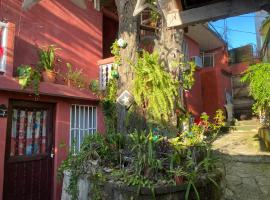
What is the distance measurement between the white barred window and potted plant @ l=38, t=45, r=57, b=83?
1111mm

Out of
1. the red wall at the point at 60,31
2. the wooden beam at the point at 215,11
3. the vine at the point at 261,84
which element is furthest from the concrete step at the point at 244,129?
the wooden beam at the point at 215,11

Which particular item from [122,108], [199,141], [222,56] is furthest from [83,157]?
[222,56]

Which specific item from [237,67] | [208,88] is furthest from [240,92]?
[208,88]

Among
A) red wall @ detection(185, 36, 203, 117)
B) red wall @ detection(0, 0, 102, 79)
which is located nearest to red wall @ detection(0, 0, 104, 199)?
red wall @ detection(0, 0, 102, 79)

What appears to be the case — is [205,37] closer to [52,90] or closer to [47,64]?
[47,64]

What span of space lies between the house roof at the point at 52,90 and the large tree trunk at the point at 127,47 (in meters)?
1.64

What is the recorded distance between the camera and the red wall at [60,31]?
678 cm

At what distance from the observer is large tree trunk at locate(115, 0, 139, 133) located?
5.99 m

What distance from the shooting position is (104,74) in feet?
28.0

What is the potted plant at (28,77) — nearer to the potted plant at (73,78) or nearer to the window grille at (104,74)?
the potted plant at (73,78)

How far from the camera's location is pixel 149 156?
181 inches

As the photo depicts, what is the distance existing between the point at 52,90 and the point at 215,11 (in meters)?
4.44

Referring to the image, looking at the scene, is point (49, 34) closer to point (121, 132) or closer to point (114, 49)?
point (114, 49)

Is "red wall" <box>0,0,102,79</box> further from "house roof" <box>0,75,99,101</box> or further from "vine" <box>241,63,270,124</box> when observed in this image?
"vine" <box>241,63,270,124</box>
